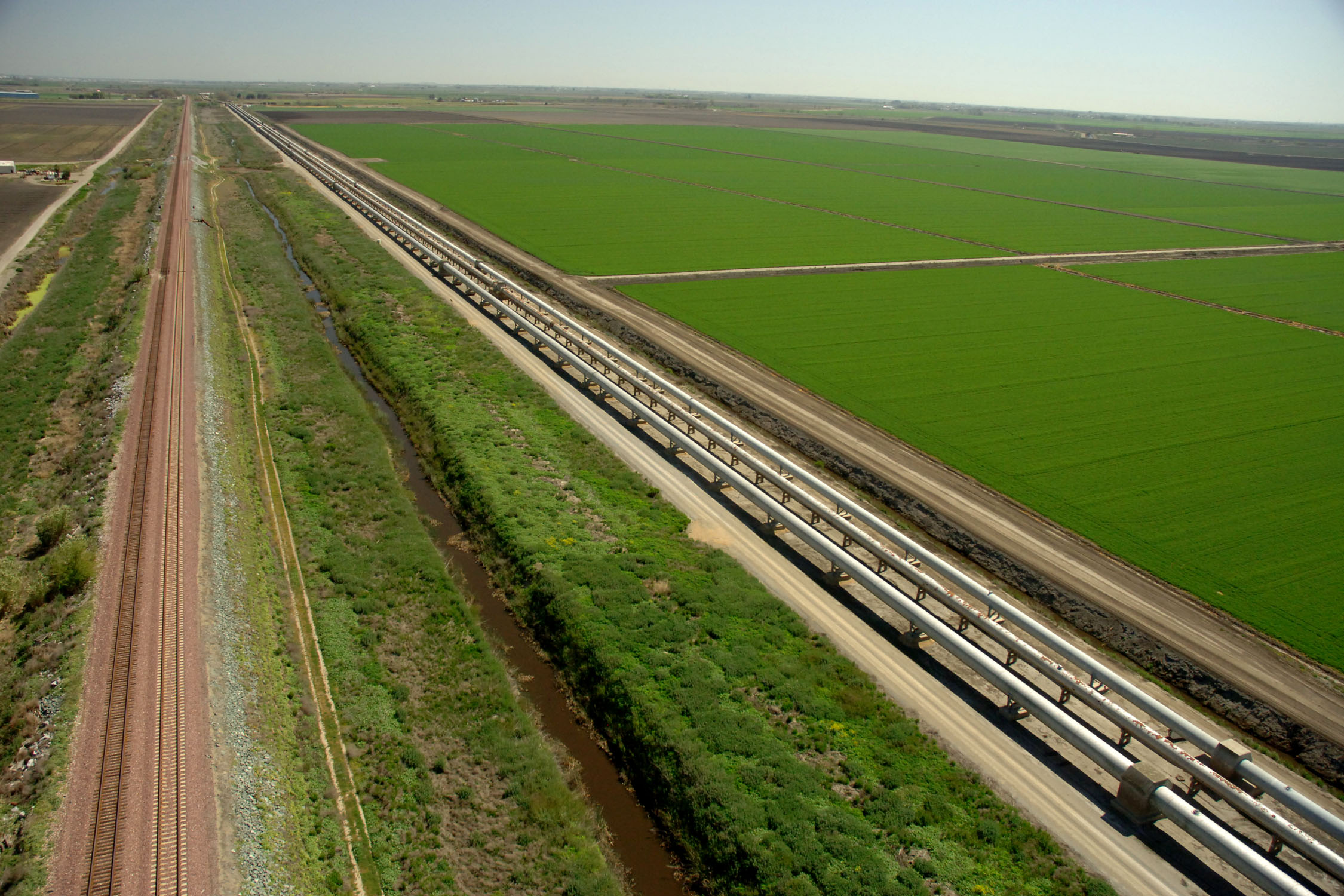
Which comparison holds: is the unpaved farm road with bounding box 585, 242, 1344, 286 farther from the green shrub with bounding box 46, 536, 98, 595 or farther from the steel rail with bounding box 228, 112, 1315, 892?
the green shrub with bounding box 46, 536, 98, 595

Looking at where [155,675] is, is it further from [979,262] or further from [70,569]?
[979,262]

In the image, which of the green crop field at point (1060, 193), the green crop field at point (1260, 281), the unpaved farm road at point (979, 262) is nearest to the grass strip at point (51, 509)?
the unpaved farm road at point (979, 262)

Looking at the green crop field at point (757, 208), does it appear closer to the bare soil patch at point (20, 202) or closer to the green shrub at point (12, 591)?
the bare soil patch at point (20, 202)

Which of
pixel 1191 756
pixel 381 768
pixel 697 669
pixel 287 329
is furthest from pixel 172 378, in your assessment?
pixel 1191 756

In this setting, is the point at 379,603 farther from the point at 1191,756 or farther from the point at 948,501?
the point at 1191,756

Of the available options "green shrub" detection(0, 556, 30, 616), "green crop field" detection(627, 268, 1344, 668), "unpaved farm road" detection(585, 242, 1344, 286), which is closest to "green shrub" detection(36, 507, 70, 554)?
"green shrub" detection(0, 556, 30, 616)

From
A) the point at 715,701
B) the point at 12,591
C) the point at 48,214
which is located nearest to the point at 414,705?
the point at 715,701
